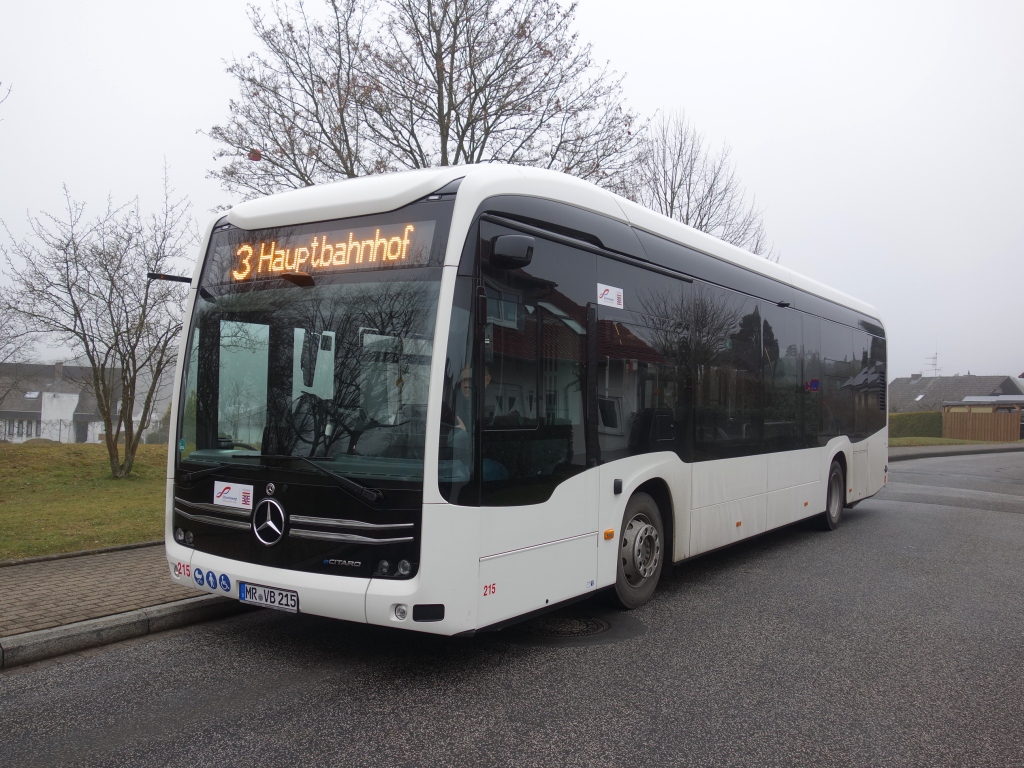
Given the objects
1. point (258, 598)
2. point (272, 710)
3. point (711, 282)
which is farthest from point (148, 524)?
point (711, 282)

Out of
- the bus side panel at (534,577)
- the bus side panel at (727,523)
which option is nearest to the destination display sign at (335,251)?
the bus side panel at (534,577)

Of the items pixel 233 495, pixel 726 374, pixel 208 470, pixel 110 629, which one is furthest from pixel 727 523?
pixel 110 629

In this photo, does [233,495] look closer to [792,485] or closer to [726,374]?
[726,374]

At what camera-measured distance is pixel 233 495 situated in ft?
16.5

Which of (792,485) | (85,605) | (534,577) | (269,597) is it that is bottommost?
(85,605)

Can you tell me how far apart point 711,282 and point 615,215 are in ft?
5.81

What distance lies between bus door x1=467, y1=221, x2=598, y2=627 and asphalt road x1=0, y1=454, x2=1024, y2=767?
0.58m

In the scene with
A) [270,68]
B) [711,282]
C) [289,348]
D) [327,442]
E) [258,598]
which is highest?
[270,68]

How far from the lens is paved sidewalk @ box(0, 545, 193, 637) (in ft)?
17.9

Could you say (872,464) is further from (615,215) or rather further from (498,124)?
(498,124)

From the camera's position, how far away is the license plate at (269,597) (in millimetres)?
4684

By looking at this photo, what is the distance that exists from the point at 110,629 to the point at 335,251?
113 inches

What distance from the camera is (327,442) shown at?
4.72 meters

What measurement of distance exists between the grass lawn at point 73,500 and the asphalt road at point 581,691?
3.46m
